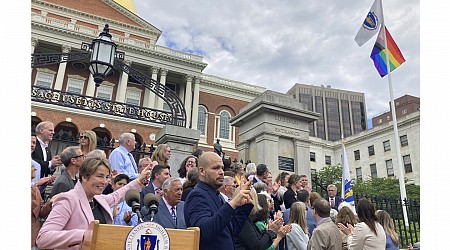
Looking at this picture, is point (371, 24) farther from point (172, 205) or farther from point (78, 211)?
point (78, 211)

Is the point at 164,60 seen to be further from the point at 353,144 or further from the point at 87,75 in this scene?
the point at 353,144

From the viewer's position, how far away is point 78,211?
2.66 meters

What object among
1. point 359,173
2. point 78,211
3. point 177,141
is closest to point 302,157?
point 177,141

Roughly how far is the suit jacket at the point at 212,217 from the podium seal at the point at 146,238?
0.68 m

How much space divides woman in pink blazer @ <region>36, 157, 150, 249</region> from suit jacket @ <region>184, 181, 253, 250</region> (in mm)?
787

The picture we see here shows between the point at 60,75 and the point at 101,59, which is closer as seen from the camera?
the point at 101,59

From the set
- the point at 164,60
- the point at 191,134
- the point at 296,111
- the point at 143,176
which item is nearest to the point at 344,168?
the point at 296,111

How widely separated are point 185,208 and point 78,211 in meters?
0.96

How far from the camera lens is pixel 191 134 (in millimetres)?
8664

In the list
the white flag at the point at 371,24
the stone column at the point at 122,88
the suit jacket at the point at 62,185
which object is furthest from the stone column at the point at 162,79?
the suit jacket at the point at 62,185

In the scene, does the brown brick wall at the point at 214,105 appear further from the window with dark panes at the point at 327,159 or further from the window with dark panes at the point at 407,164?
the window with dark panes at the point at 407,164

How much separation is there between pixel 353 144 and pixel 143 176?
5722 centimetres

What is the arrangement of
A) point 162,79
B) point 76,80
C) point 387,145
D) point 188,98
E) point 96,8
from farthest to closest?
point 387,145
point 96,8
point 188,98
point 162,79
point 76,80

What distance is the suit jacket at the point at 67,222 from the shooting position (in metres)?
2.36
